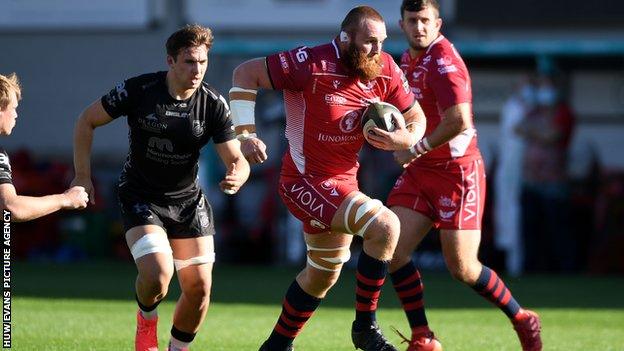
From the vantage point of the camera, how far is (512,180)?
18.1 m

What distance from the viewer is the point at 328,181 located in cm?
851

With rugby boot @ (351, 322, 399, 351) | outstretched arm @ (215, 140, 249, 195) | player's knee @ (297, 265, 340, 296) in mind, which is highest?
outstretched arm @ (215, 140, 249, 195)

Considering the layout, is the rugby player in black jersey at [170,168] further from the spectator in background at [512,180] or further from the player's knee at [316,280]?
the spectator in background at [512,180]

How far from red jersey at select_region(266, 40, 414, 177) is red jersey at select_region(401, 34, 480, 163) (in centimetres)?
73

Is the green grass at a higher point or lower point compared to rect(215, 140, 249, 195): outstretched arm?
lower

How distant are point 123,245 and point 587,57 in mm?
7782

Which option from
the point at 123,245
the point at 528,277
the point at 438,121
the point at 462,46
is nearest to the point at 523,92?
the point at 462,46

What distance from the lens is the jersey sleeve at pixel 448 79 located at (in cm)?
926

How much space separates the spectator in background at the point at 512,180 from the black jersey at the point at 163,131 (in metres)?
9.74

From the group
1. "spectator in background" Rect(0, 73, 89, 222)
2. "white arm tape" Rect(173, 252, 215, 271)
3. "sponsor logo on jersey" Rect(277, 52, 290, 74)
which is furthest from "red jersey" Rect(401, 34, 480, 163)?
"spectator in background" Rect(0, 73, 89, 222)

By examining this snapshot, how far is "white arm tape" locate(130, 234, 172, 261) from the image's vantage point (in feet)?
27.7

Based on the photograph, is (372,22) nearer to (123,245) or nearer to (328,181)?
(328,181)

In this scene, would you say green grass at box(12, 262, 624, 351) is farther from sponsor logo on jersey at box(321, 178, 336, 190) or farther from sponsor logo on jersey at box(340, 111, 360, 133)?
sponsor logo on jersey at box(340, 111, 360, 133)

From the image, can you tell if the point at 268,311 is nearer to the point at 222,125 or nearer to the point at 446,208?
the point at 446,208
